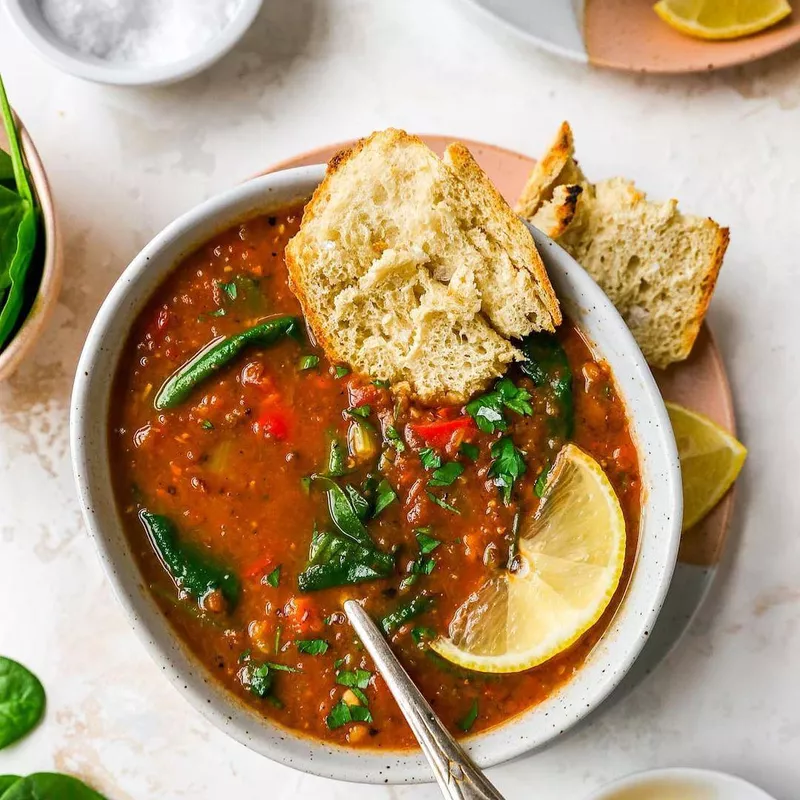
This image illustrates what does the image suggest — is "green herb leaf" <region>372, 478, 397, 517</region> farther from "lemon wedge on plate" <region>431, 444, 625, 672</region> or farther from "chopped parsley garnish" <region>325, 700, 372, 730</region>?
"chopped parsley garnish" <region>325, 700, 372, 730</region>

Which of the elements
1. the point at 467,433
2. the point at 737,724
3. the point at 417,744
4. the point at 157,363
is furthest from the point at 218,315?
the point at 737,724

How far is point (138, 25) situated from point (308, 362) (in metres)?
1.48

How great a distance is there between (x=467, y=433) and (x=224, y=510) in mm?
771

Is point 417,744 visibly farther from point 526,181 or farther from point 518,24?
point 518,24

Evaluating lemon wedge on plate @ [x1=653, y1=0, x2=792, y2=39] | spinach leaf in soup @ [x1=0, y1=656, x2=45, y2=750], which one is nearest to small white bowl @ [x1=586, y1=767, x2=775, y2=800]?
spinach leaf in soup @ [x1=0, y1=656, x2=45, y2=750]

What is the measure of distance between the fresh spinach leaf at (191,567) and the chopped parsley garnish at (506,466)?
2.78 feet

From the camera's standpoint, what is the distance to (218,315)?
3.12 m

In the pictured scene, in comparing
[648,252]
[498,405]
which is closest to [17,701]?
[498,405]

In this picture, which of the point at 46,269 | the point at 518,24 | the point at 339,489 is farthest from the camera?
the point at 518,24

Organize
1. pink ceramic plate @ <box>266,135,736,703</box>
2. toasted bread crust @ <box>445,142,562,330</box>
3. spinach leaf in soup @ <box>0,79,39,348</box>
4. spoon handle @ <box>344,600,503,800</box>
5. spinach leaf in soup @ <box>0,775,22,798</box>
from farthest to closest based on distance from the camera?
spinach leaf in soup @ <box>0,775,22,798</box>
pink ceramic plate @ <box>266,135,736,703</box>
spinach leaf in soup @ <box>0,79,39,348</box>
toasted bread crust @ <box>445,142,562,330</box>
spoon handle @ <box>344,600,503,800</box>

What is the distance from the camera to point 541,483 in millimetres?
3084

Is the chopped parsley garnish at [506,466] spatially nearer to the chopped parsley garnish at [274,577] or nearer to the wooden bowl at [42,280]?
the chopped parsley garnish at [274,577]

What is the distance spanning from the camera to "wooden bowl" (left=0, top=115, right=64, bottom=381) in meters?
3.28

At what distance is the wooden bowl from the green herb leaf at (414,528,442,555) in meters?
1.40
